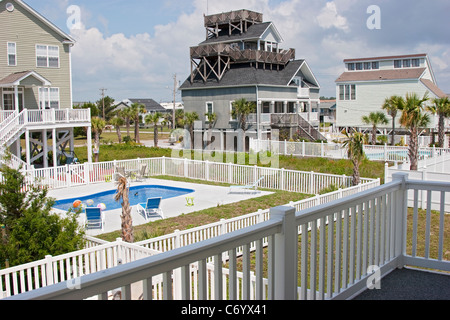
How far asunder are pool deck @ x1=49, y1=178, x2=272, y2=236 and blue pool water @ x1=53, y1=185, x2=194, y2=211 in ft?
0.88

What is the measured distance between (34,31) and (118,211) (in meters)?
16.8

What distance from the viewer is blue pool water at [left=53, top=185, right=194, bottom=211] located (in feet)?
63.1

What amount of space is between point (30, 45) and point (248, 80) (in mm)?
16352

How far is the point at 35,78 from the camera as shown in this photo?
2722 centimetres

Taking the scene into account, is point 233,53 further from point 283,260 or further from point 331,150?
point 283,260

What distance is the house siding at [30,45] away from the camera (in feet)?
89.3

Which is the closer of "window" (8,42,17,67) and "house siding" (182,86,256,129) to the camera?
"window" (8,42,17,67)

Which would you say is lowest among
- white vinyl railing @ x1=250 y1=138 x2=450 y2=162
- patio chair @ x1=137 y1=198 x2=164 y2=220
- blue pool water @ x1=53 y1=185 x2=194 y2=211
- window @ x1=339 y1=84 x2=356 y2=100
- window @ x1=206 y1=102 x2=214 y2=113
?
blue pool water @ x1=53 y1=185 x2=194 y2=211

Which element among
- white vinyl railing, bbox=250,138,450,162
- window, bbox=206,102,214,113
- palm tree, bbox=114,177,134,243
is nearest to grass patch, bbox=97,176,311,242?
palm tree, bbox=114,177,134,243

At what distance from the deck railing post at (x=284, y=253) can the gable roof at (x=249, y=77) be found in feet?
111

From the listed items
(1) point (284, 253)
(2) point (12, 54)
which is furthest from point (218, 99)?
(1) point (284, 253)

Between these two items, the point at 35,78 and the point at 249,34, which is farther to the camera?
the point at 249,34

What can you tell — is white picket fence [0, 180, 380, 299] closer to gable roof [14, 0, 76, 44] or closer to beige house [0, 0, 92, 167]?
beige house [0, 0, 92, 167]

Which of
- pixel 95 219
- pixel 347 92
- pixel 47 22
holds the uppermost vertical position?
pixel 47 22
